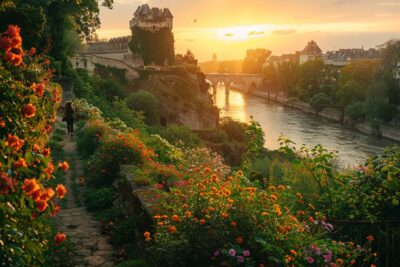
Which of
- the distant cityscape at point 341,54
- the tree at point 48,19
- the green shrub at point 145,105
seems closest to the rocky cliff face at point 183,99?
the green shrub at point 145,105

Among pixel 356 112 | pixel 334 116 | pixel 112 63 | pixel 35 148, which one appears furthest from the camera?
pixel 334 116

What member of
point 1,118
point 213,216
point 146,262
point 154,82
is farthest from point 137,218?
point 154,82

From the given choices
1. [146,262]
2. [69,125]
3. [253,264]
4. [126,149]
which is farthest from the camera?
[69,125]

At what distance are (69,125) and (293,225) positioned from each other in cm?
1180

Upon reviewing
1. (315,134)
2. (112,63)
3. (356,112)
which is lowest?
(315,134)

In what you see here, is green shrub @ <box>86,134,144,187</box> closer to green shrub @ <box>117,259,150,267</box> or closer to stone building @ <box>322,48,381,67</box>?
green shrub @ <box>117,259,150,267</box>

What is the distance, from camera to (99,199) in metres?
8.91

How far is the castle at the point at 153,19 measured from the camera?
66.1 m

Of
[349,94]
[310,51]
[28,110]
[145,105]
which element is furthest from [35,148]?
[310,51]

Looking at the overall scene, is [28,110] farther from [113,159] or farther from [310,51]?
[310,51]

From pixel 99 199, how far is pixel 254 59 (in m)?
154

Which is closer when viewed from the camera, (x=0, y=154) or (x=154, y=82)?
(x=0, y=154)

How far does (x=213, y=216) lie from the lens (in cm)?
514

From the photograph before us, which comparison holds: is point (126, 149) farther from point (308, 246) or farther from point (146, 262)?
point (308, 246)
